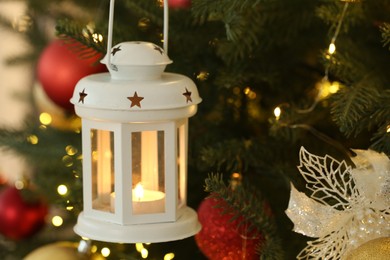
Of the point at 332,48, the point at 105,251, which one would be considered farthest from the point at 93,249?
the point at 332,48

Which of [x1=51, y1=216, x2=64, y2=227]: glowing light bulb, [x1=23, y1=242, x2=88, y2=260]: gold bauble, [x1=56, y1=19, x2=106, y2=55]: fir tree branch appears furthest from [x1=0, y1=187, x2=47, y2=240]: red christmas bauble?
[x1=56, y1=19, x2=106, y2=55]: fir tree branch

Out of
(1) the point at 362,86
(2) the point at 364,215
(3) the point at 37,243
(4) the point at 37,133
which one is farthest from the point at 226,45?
(3) the point at 37,243

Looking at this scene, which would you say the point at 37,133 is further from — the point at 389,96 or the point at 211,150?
the point at 389,96

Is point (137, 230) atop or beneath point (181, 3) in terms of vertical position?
beneath

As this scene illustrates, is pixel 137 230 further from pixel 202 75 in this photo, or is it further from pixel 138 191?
pixel 202 75

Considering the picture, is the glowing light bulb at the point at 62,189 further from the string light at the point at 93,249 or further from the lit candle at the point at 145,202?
the lit candle at the point at 145,202

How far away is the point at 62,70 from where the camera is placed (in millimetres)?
1241

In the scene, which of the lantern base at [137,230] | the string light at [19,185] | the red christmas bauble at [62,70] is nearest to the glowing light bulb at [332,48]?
the lantern base at [137,230]

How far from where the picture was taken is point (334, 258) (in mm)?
832

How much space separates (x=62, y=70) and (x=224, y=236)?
1.40 feet

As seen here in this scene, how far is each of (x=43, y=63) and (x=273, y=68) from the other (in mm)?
412

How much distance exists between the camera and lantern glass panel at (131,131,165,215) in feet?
3.01

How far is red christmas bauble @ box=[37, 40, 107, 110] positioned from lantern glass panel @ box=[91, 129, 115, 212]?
0.95 feet

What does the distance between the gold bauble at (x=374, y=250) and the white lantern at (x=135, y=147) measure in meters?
0.23
